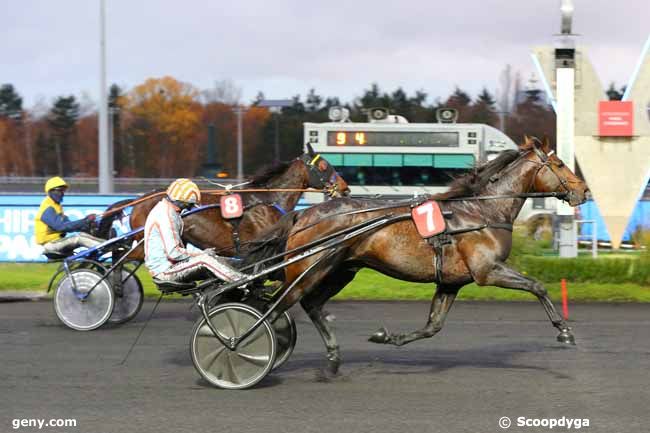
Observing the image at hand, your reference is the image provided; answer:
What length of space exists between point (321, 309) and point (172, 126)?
5043 centimetres

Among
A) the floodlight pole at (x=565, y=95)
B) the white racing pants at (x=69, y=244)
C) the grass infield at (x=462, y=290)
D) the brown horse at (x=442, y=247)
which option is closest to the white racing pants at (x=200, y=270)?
the brown horse at (x=442, y=247)

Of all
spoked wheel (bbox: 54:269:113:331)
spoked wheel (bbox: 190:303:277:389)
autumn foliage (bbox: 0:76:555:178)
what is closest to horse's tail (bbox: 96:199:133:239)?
spoked wheel (bbox: 54:269:113:331)

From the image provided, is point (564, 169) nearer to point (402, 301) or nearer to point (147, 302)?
point (402, 301)

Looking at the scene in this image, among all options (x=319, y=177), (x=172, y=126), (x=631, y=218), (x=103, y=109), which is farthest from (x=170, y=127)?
(x=319, y=177)

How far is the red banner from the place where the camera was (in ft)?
47.2

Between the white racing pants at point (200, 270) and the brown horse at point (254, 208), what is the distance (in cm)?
268

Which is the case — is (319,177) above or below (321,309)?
above

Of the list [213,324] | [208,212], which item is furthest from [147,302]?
[213,324]

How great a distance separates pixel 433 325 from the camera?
7.09 meters

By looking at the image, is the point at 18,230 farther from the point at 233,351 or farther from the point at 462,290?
the point at 233,351

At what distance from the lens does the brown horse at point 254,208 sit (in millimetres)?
9852

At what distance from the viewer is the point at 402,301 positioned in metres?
12.0

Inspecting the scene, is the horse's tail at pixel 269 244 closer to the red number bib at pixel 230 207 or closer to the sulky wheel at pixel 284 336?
the sulky wheel at pixel 284 336

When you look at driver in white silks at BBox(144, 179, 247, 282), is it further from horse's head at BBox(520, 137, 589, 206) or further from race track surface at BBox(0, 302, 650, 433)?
horse's head at BBox(520, 137, 589, 206)
